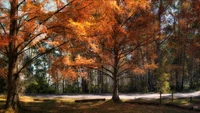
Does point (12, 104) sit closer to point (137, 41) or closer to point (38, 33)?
point (38, 33)

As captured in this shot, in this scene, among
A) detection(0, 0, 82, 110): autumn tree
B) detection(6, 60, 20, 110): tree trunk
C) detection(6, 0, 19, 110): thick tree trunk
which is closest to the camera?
detection(0, 0, 82, 110): autumn tree

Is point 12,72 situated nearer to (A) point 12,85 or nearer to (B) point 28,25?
(A) point 12,85

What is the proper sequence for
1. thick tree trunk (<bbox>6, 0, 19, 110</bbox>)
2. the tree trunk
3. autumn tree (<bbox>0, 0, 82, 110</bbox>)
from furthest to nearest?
the tree trunk
thick tree trunk (<bbox>6, 0, 19, 110</bbox>)
autumn tree (<bbox>0, 0, 82, 110</bbox>)

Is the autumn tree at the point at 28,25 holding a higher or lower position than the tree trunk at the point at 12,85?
higher

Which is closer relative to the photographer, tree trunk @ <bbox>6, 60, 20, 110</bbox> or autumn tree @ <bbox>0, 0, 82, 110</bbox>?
autumn tree @ <bbox>0, 0, 82, 110</bbox>

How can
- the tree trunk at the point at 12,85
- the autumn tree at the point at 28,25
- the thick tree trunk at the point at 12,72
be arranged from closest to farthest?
the autumn tree at the point at 28,25
the thick tree trunk at the point at 12,72
the tree trunk at the point at 12,85

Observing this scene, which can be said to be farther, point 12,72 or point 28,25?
point 12,72

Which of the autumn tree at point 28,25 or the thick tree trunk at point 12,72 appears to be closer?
the autumn tree at point 28,25

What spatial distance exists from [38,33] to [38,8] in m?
1.01

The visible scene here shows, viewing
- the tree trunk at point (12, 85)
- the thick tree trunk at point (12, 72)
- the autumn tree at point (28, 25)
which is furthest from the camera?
the tree trunk at point (12, 85)

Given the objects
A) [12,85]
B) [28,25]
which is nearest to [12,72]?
[12,85]

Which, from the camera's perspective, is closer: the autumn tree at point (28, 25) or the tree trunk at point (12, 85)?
the autumn tree at point (28, 25)

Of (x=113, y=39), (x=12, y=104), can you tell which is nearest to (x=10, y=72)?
(x=12, y=104)

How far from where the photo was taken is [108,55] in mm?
16266
